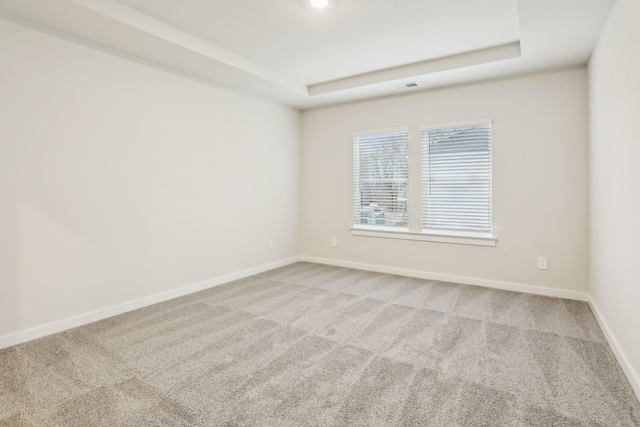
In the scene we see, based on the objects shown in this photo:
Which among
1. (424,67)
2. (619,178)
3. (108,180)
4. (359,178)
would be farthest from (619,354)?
(108,180)

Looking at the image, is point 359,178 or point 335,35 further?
point 359,178

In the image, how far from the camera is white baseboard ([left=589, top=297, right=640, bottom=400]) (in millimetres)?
1856

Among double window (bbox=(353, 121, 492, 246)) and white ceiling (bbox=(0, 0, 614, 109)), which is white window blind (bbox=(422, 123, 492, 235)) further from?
white ceiling (bbox=(0, 0, 614, 109))

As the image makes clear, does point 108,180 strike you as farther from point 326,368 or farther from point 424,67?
point 424,67

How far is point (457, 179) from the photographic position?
408 cm

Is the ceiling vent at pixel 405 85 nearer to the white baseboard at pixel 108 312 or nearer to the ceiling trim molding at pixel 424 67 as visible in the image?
the ceiling trim molding at pixel 424 67

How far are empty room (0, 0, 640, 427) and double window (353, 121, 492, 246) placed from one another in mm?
28

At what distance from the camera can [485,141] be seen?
389 centimetres

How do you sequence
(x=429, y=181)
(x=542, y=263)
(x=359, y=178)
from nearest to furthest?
(x=542, y=263), (x=429, y=181), (x=359, y=178)

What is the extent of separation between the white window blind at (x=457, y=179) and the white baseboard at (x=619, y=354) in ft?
4.44

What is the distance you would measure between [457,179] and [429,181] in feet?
1.15

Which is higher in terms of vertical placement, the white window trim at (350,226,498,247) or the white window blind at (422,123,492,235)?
the white window blind at (422,123,492,235)

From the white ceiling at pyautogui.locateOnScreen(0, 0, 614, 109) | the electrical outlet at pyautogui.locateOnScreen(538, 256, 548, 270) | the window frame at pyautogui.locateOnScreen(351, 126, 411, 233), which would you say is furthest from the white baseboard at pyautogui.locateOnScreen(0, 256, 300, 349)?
the electrical outlet at pyautogui.locateOnScreen(538, 256, 548, 270)

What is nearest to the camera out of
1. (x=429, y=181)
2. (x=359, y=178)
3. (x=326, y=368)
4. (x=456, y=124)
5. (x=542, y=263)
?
(x=326, y=368)
